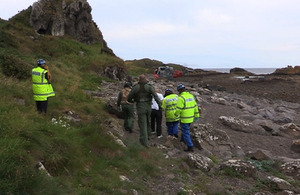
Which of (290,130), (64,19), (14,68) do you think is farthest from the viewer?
(64,19)

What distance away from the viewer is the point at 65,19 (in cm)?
3197

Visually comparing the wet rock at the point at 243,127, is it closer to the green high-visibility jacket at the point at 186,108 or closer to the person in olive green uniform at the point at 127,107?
the green high-visibility jacket at the point at 186,108

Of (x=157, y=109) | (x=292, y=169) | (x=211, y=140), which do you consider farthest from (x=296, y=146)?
(x=157, y=109)

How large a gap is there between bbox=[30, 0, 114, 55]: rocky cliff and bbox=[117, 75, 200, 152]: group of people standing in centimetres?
→ 2091

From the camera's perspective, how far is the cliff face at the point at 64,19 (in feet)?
98.1

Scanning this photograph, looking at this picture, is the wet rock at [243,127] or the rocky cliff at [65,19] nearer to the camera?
the wet rock at [243,127]

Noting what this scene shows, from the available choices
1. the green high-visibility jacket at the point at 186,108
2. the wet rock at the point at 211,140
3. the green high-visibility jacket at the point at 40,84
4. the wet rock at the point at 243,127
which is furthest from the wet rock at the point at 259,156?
the green high-visibility jacket at the point at 40,84

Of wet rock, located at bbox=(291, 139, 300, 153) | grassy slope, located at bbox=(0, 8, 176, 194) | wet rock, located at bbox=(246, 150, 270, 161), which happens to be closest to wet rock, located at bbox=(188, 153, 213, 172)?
grassy slope, located at bbox=(0, 8, 176, 194)

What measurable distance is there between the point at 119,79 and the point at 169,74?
82.8 feet

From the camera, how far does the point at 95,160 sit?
7000 millimetres

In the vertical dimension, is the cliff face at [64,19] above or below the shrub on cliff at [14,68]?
above

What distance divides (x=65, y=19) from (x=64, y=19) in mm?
201

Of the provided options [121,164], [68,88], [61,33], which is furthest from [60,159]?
[61,33]

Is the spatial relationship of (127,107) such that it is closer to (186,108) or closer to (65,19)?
(186,108)
